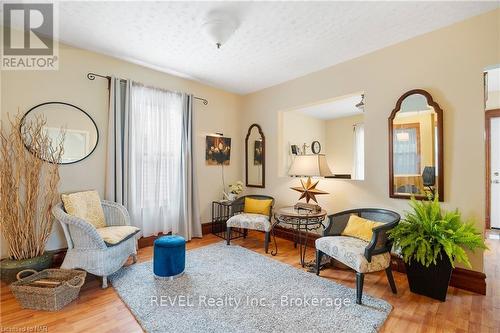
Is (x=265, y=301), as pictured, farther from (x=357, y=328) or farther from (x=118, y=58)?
(x=118, y=58)

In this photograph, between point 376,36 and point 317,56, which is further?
point 317,56

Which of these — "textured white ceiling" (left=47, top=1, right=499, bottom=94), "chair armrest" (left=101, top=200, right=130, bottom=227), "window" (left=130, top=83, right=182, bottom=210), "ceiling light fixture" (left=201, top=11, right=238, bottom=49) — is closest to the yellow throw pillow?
"chair armrest" (left=101, top=200, right=130, bottom=227)

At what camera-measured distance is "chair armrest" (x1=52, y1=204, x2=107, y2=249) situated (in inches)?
89.6

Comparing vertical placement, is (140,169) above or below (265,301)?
above

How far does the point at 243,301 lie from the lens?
2096 millimetres

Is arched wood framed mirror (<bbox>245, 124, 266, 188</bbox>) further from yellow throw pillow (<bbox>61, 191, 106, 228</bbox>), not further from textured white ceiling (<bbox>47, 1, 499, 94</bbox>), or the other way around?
yellow throw pillow (<bbox>61, 191, 106, 228</bbox>)

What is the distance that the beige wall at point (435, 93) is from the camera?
7.43 ft

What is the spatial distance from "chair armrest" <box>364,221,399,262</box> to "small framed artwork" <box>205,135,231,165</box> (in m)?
2.90

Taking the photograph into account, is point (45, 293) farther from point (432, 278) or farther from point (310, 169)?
point (432, 278)

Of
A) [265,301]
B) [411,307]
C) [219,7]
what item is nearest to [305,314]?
[265,301]

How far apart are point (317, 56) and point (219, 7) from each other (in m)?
1.50

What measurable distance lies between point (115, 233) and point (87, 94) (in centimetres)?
181

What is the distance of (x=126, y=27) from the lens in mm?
2455
